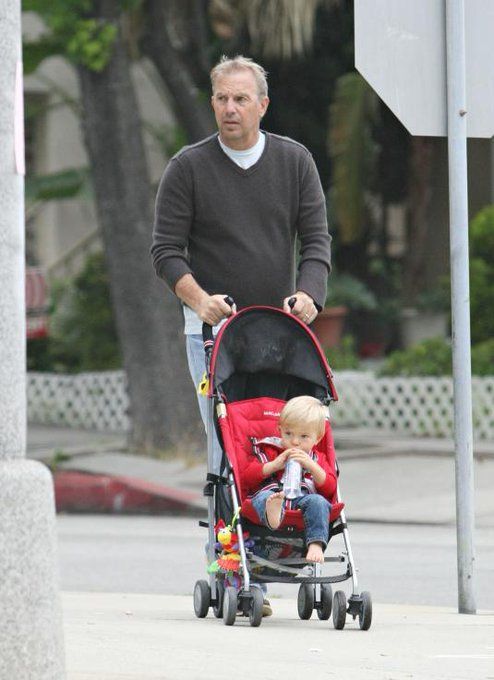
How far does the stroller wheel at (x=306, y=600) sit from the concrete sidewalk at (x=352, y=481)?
5.21 m

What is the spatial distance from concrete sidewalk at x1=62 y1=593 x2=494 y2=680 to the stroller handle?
104cm

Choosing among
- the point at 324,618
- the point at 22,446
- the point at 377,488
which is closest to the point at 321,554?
the point at 324,618

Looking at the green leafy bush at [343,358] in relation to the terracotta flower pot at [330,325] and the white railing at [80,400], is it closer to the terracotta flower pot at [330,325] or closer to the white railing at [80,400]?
the terracotta flower pot at [330,325]

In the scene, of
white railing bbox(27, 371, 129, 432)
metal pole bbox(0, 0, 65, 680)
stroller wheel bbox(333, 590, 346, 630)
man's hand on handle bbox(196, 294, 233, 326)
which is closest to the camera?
metal pole bbox(0, 0, 65, 680)

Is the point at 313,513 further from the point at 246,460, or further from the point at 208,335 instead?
the point at 208,335

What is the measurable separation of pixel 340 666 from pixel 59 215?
1871 cm

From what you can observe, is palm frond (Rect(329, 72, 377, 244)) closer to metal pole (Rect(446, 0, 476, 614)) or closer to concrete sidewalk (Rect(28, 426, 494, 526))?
concrete sidewalk (Rect(28, 426, 494, 526))

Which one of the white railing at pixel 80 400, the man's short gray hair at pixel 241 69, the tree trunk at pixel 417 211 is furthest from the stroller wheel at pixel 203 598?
the tree trunk at pixel 417 211

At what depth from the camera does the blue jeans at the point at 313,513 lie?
6047mm

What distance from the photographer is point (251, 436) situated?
251 inches

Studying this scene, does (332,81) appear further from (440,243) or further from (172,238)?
(172,238)

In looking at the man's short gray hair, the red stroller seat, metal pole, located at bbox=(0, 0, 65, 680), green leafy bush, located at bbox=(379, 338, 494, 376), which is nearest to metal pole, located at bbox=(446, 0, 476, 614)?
the red stroller seat

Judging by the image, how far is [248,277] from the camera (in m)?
6.56

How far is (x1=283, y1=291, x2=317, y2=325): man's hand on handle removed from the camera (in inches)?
255
